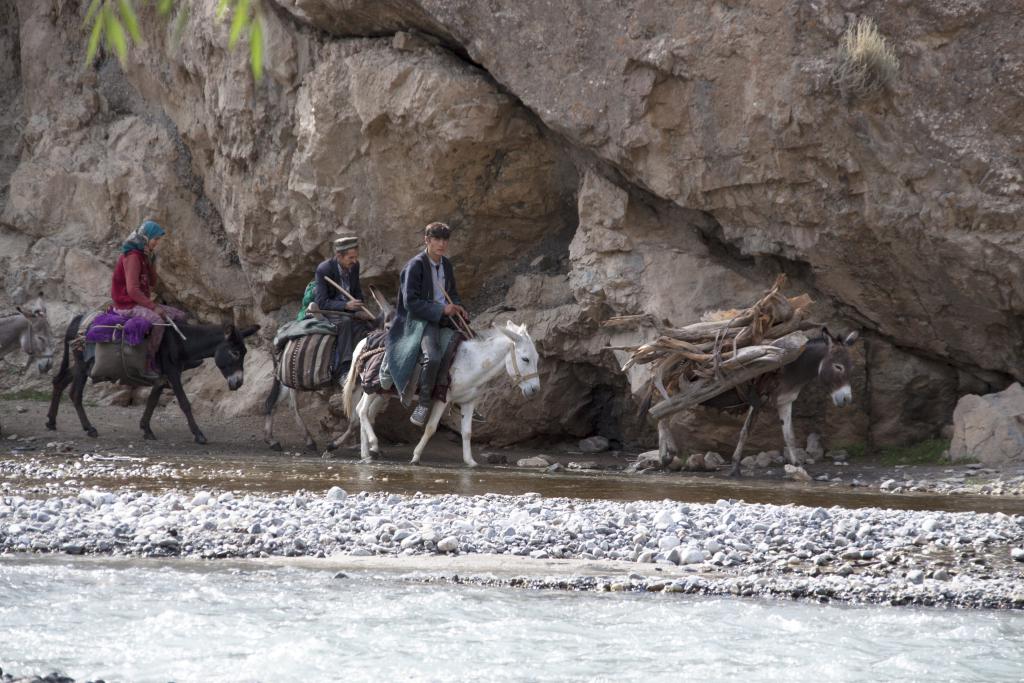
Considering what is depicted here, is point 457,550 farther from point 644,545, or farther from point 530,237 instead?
point 530,237

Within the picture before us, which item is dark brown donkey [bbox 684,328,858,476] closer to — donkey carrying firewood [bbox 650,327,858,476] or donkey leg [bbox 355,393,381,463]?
donkey carrying firewood [bbox 650,327,858,476]

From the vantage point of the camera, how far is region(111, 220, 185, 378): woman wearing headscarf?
14633mm

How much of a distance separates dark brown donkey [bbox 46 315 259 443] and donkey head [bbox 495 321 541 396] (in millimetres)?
3860

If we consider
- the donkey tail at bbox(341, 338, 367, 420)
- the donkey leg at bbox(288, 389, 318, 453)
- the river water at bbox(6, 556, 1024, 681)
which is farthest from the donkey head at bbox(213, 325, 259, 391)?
the river water at bbox(6, 556, 1024, 681)

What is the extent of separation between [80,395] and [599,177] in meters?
6.56

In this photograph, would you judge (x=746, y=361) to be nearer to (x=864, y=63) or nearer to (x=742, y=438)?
(x=742, y=438)

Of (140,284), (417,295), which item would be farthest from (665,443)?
(140,284)

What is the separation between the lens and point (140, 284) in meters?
14.9

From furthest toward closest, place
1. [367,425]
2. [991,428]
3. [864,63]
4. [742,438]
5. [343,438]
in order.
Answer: [343,438], [367,425], [742,438], [991,428], [864,63]

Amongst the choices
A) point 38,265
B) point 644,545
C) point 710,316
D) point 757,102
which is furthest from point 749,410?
point 38,265

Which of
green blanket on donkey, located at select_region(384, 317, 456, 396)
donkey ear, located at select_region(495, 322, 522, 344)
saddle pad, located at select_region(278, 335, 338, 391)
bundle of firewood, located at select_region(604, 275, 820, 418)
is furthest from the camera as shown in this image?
saddle pad, located at select_region(278, 335, 338, 391)

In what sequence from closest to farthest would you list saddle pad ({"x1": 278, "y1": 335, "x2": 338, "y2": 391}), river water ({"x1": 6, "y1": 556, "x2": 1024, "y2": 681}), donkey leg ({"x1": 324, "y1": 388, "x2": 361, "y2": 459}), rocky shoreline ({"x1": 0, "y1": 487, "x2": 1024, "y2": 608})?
river water ({"x1": 6, "y1": 556, "x2": 1024, "y2": 681})
rocky shoreline ({"x1": 0, "y1": 487, "x2": 1024, "y2": 608})
donkey leg ({"x1": 324, "y1": 388, "x2": 361, "y2": 459})
saddle pad ({"x1": 278, "y1": 335, "x2": 338, "y2": 391})

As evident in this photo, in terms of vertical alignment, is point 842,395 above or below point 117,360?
above

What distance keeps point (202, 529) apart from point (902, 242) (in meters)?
7.11
